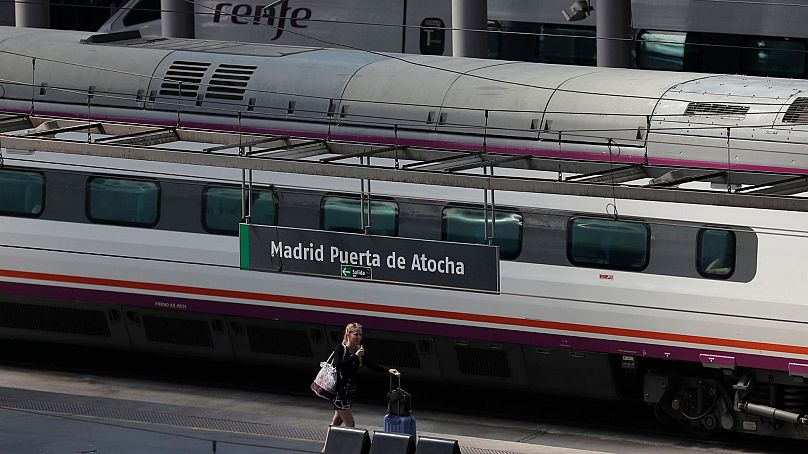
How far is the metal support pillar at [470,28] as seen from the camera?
88.3 ft

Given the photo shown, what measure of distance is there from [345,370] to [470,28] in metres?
10.5

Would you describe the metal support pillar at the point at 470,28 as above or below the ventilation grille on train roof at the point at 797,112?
above

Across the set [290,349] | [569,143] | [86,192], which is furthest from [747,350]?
[86,192]

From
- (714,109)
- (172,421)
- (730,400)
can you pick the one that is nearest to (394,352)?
(172,421)

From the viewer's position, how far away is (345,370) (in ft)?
58.2

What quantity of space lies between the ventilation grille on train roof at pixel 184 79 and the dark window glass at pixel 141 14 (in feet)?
38.0

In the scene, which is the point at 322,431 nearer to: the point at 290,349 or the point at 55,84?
the point at 290,349

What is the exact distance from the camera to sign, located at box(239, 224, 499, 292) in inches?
780

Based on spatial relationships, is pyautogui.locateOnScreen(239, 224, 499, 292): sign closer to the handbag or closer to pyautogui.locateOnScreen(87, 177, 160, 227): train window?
pyautogui.locateOnScreen(87, 177, 160, 227): train window

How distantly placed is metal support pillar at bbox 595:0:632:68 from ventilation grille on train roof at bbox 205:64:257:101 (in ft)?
19.2

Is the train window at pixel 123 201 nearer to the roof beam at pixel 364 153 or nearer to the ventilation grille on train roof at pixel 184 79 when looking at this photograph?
the ventilation grille on train roof at pixel 184 79

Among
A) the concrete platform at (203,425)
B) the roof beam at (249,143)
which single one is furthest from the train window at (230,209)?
the concrete platform at (203,425)

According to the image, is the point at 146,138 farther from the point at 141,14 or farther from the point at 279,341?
the point at 141,14

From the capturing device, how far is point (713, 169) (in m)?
19.0
